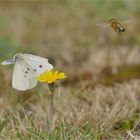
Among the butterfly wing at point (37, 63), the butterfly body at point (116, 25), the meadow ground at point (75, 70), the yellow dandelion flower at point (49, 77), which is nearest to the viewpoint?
the yellow dandelion flower at point (49, 77)

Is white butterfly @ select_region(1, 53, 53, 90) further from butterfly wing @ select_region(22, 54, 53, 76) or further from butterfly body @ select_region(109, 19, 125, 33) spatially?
butterfly body @ select_region(109, 19, 125, 33)

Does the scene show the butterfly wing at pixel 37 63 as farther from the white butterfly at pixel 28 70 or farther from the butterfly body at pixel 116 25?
the butterfly body at pixel 116 25

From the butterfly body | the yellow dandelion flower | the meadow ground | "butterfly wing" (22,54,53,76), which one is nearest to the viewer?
the yellow dandelion flower

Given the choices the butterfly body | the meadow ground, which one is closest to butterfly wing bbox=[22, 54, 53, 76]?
the meadow ground

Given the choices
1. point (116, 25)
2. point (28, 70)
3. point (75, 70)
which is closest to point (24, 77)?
point (28, 70)

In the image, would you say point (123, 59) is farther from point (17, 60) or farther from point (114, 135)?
point (17, 60)

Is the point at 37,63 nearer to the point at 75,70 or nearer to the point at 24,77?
the point at 24,77

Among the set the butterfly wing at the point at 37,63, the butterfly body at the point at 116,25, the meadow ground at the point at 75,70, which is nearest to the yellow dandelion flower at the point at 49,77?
the butterfly wing at the point at 37,63
